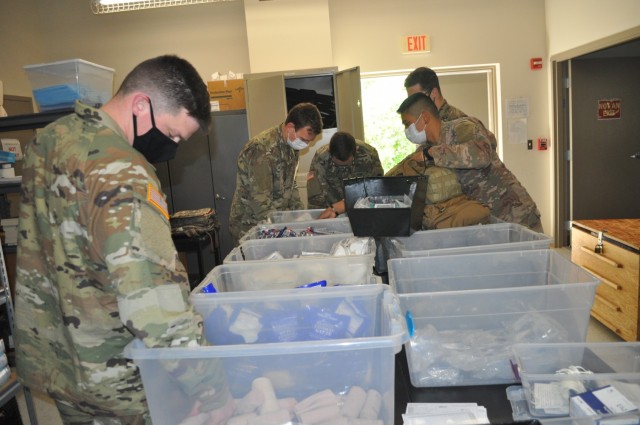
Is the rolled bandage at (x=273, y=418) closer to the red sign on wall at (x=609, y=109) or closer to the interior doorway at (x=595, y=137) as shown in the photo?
the interior doorway at (x=595, y=137)

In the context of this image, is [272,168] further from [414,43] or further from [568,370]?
[414,43]

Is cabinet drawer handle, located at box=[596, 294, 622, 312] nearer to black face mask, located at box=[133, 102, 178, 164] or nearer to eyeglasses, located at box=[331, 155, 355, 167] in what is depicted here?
eyeglasses, located at box=[331, 155, 355, 167]

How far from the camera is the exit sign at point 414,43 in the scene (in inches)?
171

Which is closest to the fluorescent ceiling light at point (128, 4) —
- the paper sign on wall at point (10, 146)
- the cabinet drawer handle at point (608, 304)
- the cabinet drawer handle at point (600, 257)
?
the paper sign on wall at point (10, 146)

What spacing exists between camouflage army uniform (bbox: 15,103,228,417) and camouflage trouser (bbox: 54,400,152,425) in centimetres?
2

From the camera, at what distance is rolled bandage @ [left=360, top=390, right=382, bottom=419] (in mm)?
799

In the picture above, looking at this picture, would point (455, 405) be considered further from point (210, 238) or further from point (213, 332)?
point (210, 238)

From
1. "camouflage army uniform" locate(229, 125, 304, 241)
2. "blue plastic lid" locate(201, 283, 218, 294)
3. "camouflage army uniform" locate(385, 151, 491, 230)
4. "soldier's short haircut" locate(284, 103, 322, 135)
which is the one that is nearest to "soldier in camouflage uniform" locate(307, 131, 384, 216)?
"camouflage army uniform" locate(229, 125, 304, 241)

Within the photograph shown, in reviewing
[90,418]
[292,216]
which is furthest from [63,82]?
[90,418]

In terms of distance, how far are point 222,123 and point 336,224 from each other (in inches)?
100

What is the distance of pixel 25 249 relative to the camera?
100 centimetres

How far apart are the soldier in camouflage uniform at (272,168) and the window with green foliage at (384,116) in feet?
7.23

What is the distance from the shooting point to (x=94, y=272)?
0.90m

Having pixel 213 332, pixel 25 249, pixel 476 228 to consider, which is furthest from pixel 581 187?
pixel 25 249
